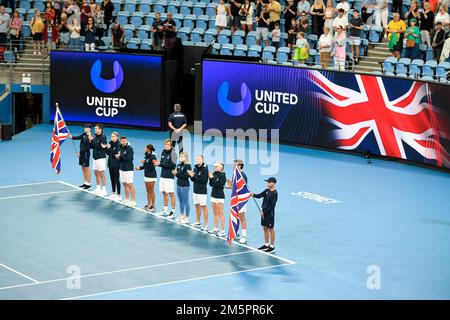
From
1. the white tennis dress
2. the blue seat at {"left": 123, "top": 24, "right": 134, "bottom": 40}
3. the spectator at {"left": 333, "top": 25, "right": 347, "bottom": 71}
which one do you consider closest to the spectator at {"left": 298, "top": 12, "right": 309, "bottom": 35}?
the spectator at {"left": 333, "top": 25, "right": 347, "bottom": 71}

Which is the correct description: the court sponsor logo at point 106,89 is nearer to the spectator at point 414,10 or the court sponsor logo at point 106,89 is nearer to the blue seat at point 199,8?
the blue seat at point 199,8

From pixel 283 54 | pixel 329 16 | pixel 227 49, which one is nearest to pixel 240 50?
pixel 227 49

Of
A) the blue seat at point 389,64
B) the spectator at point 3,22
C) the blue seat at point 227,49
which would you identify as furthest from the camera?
the spectator at point 3,22

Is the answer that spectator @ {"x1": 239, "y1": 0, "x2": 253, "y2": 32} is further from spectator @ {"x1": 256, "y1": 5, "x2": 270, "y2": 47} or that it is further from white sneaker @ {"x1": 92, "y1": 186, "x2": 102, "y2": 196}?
white sneaker @ {"x1": 92, "y1": 186, "x2": 102, "y2": 196}

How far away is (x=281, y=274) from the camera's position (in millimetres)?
23938

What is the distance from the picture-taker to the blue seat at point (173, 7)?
44.2 meters

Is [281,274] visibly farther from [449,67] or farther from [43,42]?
[43,42]

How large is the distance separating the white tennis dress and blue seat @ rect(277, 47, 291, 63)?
3188mm

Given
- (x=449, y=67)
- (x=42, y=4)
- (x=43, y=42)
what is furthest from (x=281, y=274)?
(x=42, y=4)

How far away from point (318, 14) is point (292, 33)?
120 centimetres

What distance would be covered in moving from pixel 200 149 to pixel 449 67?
909 centimetres

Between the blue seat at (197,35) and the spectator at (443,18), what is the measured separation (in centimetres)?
1011

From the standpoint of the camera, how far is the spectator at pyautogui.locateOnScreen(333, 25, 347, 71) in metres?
37.8

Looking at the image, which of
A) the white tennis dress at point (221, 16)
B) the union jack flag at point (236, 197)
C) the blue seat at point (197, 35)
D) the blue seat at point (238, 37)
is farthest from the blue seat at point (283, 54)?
the union jack flag at point (236, 197)
